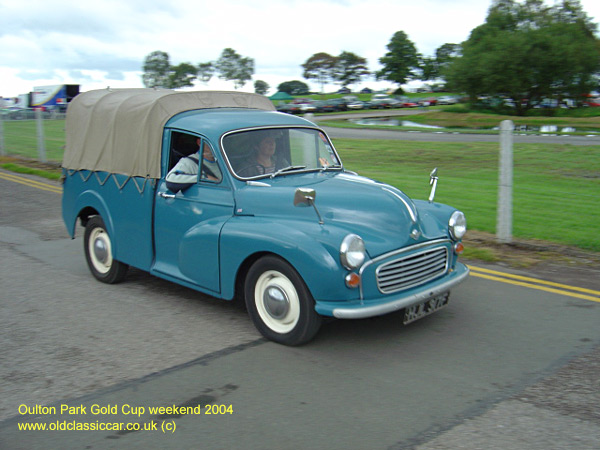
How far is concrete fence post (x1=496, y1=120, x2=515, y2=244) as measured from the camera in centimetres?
763

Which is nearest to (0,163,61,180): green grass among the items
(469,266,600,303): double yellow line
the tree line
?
(469,266,600,303): double yellow line

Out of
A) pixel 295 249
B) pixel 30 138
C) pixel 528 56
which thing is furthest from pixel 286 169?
pixel 528 56

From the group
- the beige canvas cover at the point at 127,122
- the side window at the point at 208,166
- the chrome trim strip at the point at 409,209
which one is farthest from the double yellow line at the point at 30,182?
the chrome trim strip at the point at 409,209

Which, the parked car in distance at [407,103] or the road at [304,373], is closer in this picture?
the road at [304,373]

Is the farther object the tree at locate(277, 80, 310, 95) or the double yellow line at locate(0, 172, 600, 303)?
the tree at locate(277, 80, 310, 95)

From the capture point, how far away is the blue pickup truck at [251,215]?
4.55 m

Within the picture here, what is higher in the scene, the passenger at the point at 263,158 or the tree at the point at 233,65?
the tree at the point at 233,65

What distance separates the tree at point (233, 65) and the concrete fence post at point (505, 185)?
75.5m

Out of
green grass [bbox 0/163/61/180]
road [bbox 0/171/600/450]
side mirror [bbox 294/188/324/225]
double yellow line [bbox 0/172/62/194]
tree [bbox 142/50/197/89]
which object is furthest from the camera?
tree [bbox 142/50/197/89]

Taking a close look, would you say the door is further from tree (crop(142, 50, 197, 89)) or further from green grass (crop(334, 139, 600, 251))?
tree (crop(142, 50, 197, 89))

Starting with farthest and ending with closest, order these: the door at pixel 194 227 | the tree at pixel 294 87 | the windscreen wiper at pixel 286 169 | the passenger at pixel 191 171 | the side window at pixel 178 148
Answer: the tree at pixel 294 87 → the side window at pixel 178 148 → the windscreen wiper at pixel 286 169 → the passenger at pixel 191 171 → the door at pixel 194 227

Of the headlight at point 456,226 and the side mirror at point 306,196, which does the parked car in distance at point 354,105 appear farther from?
the side mirror at point 306,196

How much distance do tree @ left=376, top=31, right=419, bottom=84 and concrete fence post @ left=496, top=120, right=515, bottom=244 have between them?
326ft

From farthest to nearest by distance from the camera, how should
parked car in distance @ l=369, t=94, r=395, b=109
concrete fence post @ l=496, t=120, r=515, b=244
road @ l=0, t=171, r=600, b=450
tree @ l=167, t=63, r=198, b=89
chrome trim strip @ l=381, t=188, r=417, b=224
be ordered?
tree @ l=167, t=63, r=198, b=89
parked car in distance @ l=369, t=94, r=395, b=109
concrete fence post @ l=496, t=120, r=515, b=244
chrome trim strip @ l=381, t=188, r=417, b=224
road @ l=0, t=171, r=600, b=450
